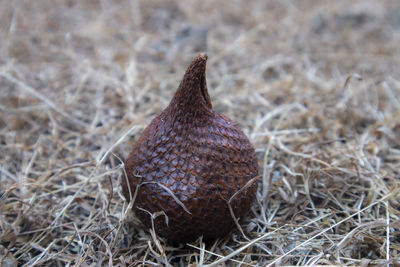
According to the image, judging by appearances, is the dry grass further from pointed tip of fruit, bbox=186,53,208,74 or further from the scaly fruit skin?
pointed tip of fruit, bbox=186,53,208,74

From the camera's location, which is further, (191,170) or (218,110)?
(218,110)

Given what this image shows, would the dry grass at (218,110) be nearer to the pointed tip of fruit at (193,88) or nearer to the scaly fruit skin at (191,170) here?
the scaly fruit skin at (191,170)

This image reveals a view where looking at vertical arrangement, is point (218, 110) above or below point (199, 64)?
below

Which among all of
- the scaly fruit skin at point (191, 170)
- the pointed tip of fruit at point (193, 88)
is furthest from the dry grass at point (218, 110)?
the pointed tip of fruit at point (193, 88)

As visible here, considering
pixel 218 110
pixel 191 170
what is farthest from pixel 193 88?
pixel 218 110

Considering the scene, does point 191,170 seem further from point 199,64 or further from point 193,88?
point 199,64

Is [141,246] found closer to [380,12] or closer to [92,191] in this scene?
[92,191]
